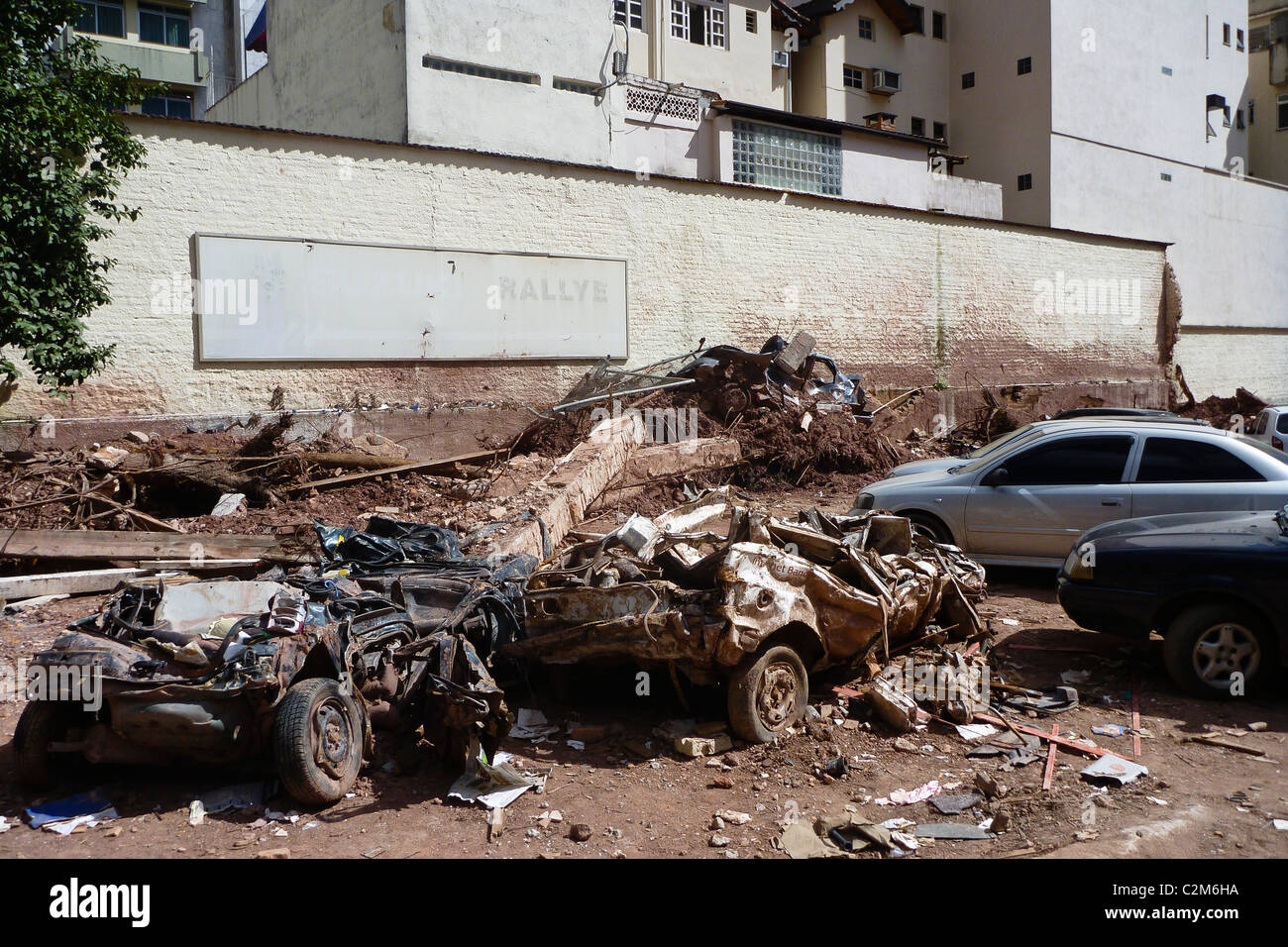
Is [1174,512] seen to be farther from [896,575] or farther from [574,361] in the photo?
[574,361]

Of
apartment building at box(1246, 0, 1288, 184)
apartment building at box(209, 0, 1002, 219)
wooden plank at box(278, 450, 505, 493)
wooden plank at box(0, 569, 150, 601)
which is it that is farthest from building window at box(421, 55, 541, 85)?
apartment building at box(1246, 0, 1288, 184)

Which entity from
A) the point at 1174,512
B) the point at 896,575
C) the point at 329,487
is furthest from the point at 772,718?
the point at 329,487

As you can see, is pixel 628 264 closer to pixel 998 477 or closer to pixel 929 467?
pixel 929 467

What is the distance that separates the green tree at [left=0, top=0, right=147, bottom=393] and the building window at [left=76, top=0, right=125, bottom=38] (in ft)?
98.9

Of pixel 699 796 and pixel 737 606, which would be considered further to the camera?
pixel 737 606

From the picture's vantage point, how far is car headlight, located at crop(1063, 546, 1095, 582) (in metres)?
7.12

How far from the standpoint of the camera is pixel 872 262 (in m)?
23.1

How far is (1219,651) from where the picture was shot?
6.61m

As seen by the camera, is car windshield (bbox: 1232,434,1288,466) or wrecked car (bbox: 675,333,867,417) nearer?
car windshield (bbox: 1232,434,1288,466)

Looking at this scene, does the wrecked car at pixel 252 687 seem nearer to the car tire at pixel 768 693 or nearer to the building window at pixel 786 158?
the car tire at pixel 768 693

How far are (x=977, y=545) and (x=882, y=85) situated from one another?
2892 centimetres

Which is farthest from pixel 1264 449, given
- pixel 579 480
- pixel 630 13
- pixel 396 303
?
pixel 630 13

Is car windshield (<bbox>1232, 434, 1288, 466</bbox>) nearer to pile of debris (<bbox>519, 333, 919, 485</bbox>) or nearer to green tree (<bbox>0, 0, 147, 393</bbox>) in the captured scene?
pile of debris (<bbox>519, 333, 919, 485</bbox>)

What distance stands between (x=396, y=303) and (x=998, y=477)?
34.7ft
